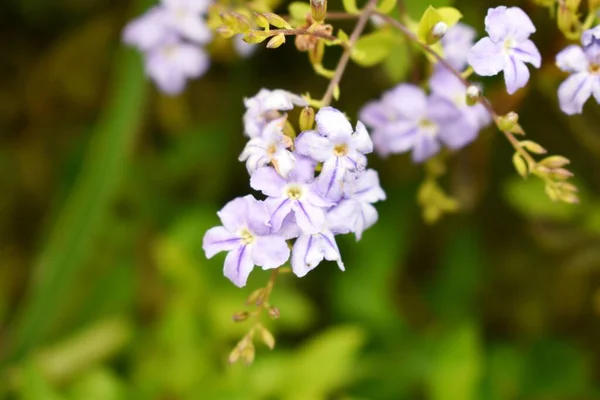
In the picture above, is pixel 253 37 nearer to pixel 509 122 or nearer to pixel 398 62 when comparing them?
pixel 509 122

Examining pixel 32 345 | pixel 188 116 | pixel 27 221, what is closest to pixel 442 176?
pixel 188 116

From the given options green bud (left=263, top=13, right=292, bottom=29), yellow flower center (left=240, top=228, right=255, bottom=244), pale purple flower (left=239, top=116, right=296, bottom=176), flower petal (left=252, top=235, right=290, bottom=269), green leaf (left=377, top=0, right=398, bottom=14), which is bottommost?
yellow flower center (left=240, top=228, right=255, bottom=244)

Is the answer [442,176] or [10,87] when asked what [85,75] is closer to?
[10,87]

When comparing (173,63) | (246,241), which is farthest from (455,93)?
(173,63)

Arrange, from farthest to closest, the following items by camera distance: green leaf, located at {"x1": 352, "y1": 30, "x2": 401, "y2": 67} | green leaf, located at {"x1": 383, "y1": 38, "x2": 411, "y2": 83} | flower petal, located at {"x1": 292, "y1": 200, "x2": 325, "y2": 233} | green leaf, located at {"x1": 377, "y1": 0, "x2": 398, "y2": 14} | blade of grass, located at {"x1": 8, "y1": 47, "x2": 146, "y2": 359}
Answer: blade of grass, located at {"x1": 8, "y1": 47, "x2": 146, "y2": 359} < green leaf, located at {"x1": 383, "y1": 38, "x2": 411, "y2": 83} < green leaf, located at {"x1": 352, "y1": 30, "x2": 401, "y2": 67} < green leaf, located at {"x1": 377, "y1": 0, "x2": 398, "y2": 14} < flower petal, located at {"x1": 292, "y1": 200, "x2": 325, "y2": 233}

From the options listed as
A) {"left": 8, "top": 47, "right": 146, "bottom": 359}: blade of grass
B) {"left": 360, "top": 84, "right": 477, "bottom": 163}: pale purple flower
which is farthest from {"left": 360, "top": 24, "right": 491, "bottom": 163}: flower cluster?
{"left": 8, "top": 47, "right": 146, "bottom": 359}: blade of grass

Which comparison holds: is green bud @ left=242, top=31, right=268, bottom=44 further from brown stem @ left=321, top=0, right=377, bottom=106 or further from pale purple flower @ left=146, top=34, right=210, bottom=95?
pale purple flower @ left=146, top=34, right=210, bottom=95
